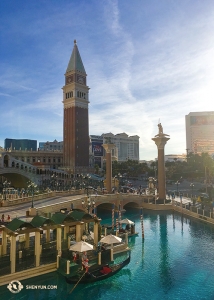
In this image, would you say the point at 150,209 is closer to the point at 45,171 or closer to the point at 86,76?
the point at 45,171

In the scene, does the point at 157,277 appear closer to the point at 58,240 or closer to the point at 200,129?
the point at 58,240

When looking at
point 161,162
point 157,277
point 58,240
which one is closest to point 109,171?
point 161,162

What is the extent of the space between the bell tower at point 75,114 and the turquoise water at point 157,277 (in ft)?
236

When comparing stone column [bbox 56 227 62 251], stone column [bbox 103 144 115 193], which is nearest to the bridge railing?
stone column [bbox 103 144 115 193]

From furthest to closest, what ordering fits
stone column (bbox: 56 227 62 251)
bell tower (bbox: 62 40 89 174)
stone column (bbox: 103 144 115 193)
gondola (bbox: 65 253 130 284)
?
bell tower (bbox: 62 40 89 174) → stone column (bbox: 103 144 115 193) → stone column (bbox: 56 227 62 251) → gondola (bbox: 65 253 130 284)

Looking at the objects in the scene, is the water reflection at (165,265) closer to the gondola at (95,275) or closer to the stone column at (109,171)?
the gondola at (95,275)

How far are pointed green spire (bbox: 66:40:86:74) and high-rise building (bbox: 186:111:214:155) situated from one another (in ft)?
368

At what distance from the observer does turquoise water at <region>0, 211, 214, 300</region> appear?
18.2 meters

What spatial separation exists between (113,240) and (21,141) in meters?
143

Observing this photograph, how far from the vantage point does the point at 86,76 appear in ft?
360

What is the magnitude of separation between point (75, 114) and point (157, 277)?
280 ft

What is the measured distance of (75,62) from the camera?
104 metres

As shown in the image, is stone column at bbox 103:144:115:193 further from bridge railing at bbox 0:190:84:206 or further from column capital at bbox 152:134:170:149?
column capital at bbox 152:134:170:149

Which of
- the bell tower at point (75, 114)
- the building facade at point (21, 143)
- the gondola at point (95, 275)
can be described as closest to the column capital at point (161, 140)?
the gondola at point (95, 275)
